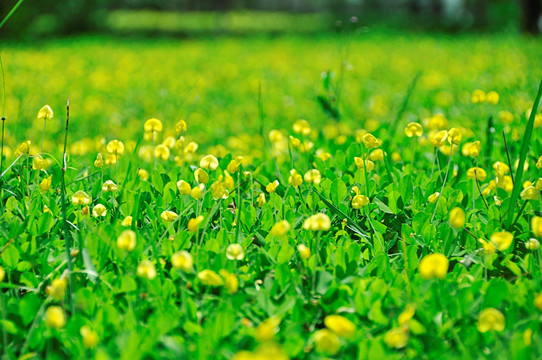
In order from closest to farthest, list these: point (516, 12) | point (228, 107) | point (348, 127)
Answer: point (348, 127)
point (228, 107)
point (516, 12)

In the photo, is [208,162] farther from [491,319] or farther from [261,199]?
[491,319]

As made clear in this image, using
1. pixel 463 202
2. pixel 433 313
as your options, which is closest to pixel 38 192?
pixel 433 313

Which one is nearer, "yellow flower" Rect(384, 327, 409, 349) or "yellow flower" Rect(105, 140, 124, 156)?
"yellow flower" Rect(384, 327, 409, 349)

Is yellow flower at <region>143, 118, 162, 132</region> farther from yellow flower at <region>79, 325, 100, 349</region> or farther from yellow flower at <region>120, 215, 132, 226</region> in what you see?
yellow flower at <region>79, 325, 100, 349</region>

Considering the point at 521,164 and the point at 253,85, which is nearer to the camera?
the point at 521,164

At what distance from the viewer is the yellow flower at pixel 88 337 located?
3.73ft

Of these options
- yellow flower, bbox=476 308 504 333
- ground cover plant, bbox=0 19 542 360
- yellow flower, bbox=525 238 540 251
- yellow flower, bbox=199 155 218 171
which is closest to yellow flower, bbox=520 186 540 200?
ground cover plant, bbox=0 19 542 360

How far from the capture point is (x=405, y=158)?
257 cm

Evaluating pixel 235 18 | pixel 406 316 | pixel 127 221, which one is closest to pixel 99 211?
pixel 127 221

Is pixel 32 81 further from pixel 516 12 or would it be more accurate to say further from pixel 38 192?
pixel 516 12

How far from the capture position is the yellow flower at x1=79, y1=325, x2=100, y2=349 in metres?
1.14

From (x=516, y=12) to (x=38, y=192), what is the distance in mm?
23559

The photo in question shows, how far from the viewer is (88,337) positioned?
1.13 meters

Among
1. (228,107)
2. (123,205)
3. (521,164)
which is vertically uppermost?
(521,164)
